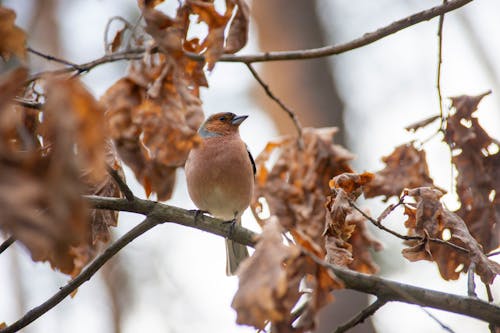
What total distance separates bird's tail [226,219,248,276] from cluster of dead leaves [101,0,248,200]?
10.4 feet

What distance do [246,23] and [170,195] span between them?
35.3 inches

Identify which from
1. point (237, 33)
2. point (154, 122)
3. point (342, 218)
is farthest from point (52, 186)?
point (342, 218)

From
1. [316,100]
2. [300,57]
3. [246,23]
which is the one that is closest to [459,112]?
[300,57]

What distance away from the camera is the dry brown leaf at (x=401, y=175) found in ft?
13.0

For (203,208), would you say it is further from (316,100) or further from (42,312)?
(316,100)

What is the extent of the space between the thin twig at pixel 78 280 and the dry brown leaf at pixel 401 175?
1.43 m

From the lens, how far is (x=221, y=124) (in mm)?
5867

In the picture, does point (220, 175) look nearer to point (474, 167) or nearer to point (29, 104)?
point (474, 167)

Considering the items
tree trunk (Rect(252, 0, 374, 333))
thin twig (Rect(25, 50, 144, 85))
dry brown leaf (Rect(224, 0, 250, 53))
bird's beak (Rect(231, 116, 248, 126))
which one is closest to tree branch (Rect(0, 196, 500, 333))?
thin twig (Rect(25, 50, 144, 85))

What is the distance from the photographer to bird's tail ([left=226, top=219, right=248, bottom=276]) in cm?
578

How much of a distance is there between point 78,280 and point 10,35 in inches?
58.0

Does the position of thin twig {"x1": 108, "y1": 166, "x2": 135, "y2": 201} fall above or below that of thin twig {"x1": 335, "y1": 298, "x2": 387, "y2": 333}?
above

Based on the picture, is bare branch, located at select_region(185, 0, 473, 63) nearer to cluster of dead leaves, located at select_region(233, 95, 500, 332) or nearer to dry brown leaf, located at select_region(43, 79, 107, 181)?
cluster of dead leaves, located at select_region(233, 95, 500, 332)

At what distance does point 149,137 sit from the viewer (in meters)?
2.49
